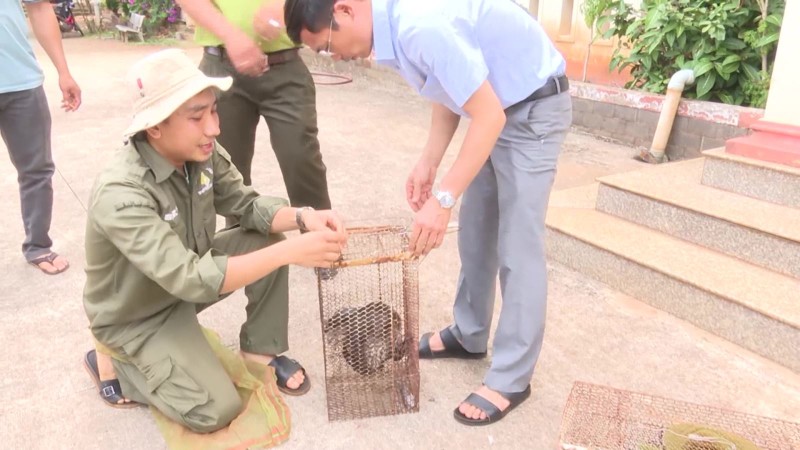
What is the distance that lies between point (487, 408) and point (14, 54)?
8.52 feet

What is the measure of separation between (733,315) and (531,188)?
120 centimetres

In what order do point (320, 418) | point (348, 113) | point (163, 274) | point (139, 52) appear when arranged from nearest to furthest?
1. point (163, 274)
2. point (320, 418)
3. point (348, 113)
4. point (139, 52)

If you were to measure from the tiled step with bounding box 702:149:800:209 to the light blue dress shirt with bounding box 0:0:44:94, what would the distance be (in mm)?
3402

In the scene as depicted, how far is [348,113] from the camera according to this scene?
676cm

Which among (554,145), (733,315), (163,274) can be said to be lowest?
(733,315)

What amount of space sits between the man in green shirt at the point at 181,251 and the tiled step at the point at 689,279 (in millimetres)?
1568

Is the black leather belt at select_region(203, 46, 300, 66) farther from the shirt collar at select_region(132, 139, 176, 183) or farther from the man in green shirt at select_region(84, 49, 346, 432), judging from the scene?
the shirt collar at select_region(132, 139, 176, 183)

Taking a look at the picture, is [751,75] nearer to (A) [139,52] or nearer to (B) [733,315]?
(B) [733,315]

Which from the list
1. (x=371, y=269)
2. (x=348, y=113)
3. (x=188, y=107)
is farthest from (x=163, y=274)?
(x=348, y=113)

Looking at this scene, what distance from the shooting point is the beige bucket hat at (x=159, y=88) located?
1.90 meters

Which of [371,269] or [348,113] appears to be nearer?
[371,269]

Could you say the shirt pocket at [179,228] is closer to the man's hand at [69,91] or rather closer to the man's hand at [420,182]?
the man's hand at [420,182]

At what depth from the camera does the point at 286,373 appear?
2389 mm

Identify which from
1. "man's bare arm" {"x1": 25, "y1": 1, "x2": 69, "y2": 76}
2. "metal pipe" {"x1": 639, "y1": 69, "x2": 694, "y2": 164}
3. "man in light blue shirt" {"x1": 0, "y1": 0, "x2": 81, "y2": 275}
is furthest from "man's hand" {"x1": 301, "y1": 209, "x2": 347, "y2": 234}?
"metal pipe" {"x1": 639, "y1": 69, "x2": 694, "y2": 164}
